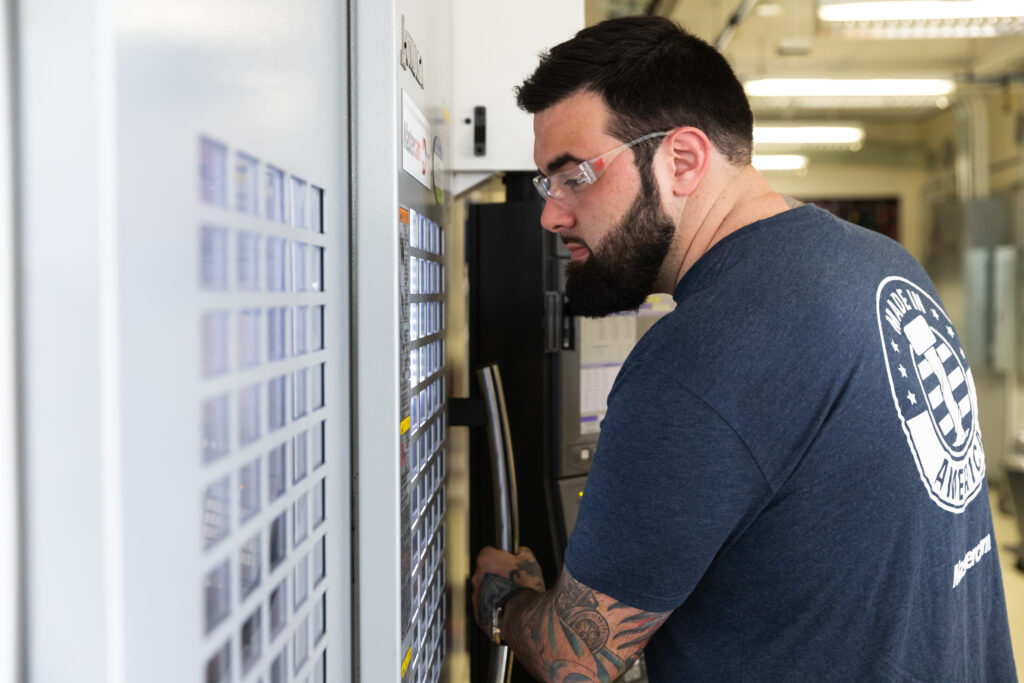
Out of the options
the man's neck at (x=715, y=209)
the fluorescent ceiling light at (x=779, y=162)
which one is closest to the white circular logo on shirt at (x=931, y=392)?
the man's neck at (x=715, y=209)

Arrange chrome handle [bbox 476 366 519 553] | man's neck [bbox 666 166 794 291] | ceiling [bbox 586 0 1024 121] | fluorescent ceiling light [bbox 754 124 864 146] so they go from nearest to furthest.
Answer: man's neck [bbox 666 166 794 291] → chrome handle [bbox 476 366 519 553] → ceiling [bbox 586 0 1024 121] → fluorescent ceiling light [bbox 754 124 864 146]

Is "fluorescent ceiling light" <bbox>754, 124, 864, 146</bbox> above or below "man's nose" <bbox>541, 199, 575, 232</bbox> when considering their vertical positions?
above

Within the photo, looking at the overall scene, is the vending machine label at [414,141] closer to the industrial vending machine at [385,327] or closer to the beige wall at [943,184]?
the industrial vending machine at [385,327]

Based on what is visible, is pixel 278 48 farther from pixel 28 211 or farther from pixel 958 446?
pixel 958 446

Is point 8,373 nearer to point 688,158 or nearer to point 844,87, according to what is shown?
point 688,158

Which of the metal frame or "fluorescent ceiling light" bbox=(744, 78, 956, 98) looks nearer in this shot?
the metal frame

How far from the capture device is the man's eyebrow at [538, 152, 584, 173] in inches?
48.1

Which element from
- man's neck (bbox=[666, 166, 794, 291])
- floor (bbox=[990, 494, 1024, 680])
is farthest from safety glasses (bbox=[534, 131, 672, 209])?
floor (bbox=[990, 494, 1024, 680])

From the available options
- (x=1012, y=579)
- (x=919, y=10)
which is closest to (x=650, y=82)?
(x=919, y=10)

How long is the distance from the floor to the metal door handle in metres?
2.56

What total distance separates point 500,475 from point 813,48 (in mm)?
5470

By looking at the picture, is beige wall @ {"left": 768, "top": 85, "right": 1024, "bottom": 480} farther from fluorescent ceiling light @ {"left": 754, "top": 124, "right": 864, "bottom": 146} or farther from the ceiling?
fluorescent ceiling light @ {"left": 754, "top": 124, "right": 864, "bottom": 146}

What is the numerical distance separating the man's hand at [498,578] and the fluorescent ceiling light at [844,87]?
3809 mm

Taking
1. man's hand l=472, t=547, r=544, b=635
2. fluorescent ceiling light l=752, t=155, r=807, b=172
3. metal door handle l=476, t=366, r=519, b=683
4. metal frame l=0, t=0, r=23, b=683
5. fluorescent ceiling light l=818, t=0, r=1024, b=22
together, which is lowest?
man's hand l=472, t=547, r=544, b=635
